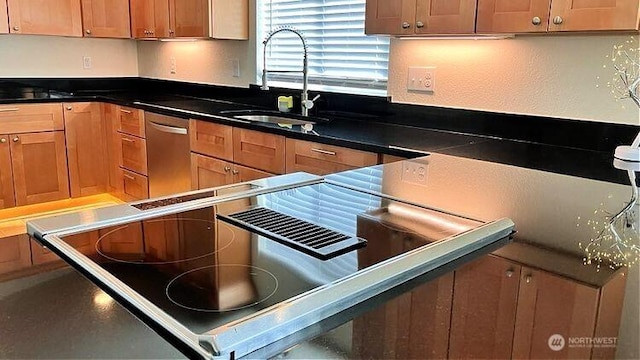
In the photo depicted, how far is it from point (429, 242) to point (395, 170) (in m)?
0.69

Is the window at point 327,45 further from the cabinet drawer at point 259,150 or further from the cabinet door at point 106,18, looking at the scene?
the cabinet door at point 106,18

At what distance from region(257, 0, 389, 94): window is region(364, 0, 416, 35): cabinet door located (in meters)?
0.47

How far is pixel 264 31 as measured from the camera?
360cm

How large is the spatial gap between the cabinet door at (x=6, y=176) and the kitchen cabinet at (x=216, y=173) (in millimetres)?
1446

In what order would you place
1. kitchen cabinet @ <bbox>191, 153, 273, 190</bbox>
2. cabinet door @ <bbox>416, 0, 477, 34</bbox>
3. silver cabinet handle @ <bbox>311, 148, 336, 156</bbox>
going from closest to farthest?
1. cabinet door @ <bbox>416, 0, 477, 34</bbox>
2. silver cabinet handle @ <bbox>311, 148, 336, 156</bbox>
3. kitchen cabinet @ <bbox>191, 153, 273, 190</bbox>

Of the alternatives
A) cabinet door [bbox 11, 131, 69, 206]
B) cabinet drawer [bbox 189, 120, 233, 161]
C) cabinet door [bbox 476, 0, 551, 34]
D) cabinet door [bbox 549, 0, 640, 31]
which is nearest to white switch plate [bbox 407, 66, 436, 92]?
cabinet door [bbox 476, 0, 551, 34]

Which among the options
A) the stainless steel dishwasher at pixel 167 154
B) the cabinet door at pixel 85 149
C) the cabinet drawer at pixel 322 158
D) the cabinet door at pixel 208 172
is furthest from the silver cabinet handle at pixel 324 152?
the cabinet door at pixel 85 149

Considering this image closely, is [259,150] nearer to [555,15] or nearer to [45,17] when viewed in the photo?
[555,15]

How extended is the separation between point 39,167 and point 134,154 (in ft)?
2.30

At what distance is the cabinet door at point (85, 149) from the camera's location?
3.96 metres

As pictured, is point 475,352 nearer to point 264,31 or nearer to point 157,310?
point 157,310

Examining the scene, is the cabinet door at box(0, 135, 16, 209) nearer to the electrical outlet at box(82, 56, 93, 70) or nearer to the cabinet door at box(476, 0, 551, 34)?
the electrical outlet at box(82, 56, 93, 70)

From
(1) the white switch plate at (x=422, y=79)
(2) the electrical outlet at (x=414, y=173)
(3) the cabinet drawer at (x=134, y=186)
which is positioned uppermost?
(1) the white switch plate at (x=422, y=79)

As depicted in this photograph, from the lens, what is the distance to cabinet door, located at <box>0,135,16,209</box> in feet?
12.0
